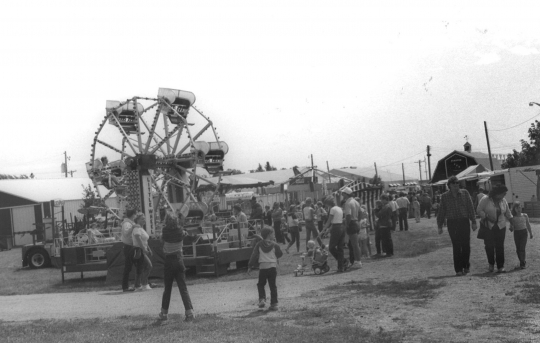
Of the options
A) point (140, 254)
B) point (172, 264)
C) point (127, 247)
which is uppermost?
point (127, 247)

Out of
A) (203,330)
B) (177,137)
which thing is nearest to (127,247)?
(203,330)

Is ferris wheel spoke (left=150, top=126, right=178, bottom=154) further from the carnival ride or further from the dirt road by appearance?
the dirt road

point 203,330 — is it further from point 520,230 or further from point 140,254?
point 520,230

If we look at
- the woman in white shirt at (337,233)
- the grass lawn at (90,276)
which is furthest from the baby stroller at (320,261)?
the grass lawn at (90,276)

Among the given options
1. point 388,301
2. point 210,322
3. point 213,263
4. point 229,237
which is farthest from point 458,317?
point 229,237

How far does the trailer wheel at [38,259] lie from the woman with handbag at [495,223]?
1510 cm

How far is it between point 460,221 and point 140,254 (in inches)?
247

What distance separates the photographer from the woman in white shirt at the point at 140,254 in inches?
515

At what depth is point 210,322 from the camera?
843cm

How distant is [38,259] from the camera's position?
843 inches

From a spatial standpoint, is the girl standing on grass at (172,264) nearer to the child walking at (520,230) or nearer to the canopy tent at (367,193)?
the child walking at (520,230)

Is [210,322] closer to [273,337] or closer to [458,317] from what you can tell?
[273,337]

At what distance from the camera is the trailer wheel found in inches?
840

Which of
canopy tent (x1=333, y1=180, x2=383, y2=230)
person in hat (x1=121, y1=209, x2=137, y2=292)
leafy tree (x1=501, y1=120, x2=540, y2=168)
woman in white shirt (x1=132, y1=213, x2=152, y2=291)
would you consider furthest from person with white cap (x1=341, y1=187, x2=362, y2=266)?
leafy tree (x1=501, y1=120, x2=540, y2=168)
